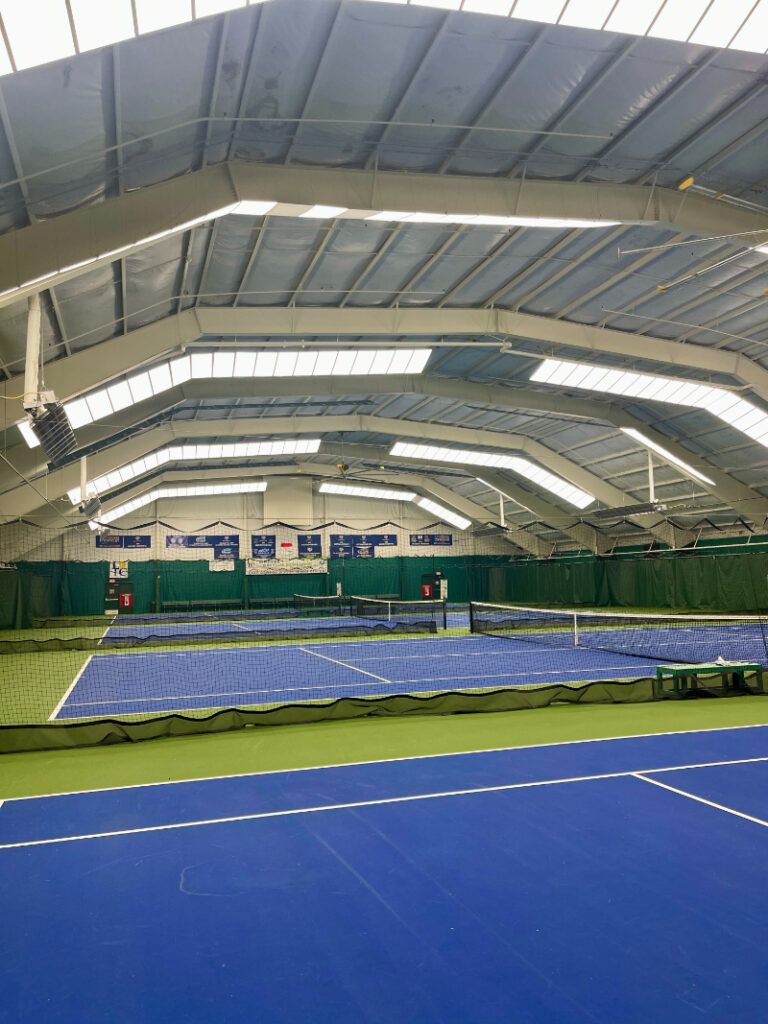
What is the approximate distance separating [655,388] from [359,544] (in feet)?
82.8

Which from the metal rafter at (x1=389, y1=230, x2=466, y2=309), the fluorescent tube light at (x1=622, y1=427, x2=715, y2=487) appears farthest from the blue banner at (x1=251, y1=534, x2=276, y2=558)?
the metal rafter at (x1=389, y1=230, x2=466, y2=309)

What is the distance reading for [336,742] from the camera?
8984 mm

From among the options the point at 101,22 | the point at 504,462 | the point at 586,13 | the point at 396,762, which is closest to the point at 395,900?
the point at 396,762

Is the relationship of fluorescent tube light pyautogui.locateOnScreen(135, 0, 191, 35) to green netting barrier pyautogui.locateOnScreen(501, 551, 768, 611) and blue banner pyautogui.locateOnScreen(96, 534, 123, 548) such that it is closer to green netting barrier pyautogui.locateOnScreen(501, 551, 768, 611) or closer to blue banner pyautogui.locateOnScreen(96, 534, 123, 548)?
green netting barrier pyautogui.locateOnScreen(501, 551, 768, 611)

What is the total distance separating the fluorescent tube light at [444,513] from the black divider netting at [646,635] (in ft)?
51.1

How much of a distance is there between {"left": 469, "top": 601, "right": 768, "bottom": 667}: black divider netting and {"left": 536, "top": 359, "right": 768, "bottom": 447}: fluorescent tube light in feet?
23.0

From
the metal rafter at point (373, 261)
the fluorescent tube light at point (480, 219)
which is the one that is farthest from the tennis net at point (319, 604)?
the fluorescent tube light at point (480, 219)

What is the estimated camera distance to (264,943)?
4.04 meters

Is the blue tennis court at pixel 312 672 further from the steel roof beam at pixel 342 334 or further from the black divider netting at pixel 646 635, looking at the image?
the steel roof beam at pixel 342 334

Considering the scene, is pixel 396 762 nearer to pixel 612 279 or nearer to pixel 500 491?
pixel 612 279

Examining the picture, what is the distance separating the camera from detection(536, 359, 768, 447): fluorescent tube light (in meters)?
22.8

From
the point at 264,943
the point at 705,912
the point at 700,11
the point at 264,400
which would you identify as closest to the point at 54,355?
the point at 264,400

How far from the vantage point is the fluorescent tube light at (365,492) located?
144ft

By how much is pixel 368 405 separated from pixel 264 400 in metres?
4.35
